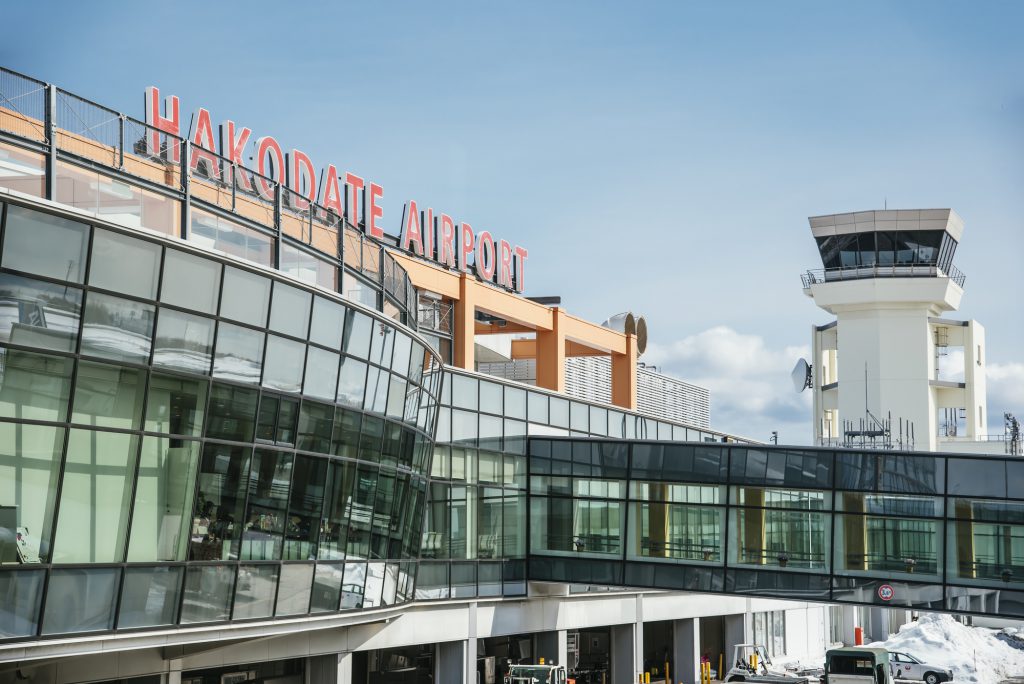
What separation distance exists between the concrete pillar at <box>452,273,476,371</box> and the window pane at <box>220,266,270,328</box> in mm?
23922

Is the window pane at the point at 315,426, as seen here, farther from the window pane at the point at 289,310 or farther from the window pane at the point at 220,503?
the window pane at the point at 220,503

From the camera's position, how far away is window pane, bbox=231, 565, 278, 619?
863 inches

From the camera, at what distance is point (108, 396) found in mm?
18906

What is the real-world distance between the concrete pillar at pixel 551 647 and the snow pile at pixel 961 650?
77.5 feet

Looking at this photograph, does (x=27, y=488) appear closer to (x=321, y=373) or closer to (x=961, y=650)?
(x=321, y=373)

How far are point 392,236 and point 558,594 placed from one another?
15.0 meters

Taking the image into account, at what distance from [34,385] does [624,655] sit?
33910 millimetres

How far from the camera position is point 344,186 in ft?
143

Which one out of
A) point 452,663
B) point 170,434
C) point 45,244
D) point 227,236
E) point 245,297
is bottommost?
point 452,663

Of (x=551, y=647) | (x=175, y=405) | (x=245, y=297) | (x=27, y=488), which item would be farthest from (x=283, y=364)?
(x=551, y=647)

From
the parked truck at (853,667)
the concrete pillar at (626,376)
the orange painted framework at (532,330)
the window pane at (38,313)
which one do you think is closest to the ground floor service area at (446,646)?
the window pane at (38,313)

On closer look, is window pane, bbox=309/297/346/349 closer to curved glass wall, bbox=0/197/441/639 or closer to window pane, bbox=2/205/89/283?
curved glass wall, bbox=0/197/441/639

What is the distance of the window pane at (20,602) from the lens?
17516 mm

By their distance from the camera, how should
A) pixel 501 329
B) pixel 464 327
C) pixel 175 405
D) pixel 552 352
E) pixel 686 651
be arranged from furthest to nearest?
pixel 501 329
pixel 552 352
pixel 686 651
pixel 464 327
pixel 175 405
